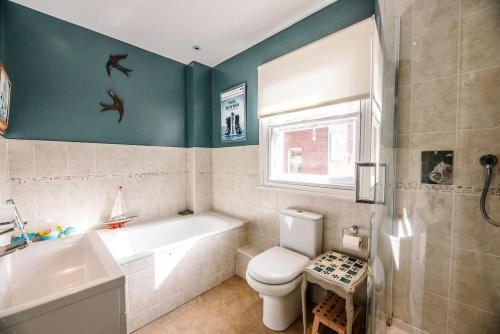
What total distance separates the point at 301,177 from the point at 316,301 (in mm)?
1102

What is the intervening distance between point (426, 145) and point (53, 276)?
8.08 feet

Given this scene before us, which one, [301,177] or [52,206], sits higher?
[301,177]

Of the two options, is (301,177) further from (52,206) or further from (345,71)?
(52,206)

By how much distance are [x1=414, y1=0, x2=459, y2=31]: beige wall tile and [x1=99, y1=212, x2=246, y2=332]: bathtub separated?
7.18 feet

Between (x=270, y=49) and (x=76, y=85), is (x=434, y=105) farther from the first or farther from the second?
(x=76, y=85)

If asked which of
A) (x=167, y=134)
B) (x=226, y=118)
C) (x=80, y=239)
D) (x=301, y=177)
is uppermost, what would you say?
(x=226, y=118)

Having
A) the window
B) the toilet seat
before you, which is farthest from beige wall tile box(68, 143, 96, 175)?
the toilet seat

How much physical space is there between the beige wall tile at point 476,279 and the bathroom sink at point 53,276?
5.99 feet

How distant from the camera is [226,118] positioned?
8.76 ft

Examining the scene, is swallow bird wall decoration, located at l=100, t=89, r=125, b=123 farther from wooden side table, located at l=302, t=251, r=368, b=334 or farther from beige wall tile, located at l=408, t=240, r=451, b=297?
beige wall tile, located at l=408, t=240, r=451, b=297

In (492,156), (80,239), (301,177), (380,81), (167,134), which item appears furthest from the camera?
(167,134)

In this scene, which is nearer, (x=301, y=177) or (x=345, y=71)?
(x=345, y=71)

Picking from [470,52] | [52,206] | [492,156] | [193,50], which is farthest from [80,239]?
[470,52]

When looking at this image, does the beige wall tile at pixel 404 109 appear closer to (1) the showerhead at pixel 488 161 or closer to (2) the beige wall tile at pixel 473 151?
(2) the beige wall tile at pixel 473 151
